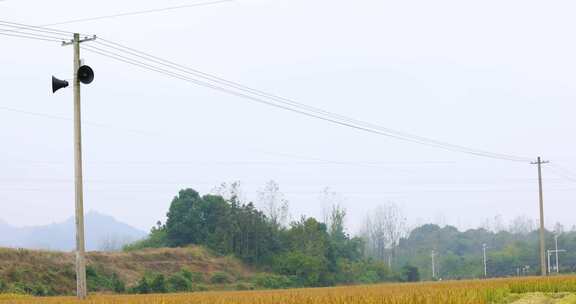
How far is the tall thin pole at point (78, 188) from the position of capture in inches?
1212

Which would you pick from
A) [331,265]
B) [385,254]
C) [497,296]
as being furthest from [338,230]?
[497,296]

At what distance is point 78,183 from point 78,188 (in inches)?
7.6

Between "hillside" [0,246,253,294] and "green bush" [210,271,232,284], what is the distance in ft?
0.53

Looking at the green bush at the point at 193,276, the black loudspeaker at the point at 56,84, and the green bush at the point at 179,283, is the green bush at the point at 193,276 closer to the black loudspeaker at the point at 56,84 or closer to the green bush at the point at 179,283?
the green bush at the point at 179,283

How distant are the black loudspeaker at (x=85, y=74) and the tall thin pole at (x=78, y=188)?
0.25m

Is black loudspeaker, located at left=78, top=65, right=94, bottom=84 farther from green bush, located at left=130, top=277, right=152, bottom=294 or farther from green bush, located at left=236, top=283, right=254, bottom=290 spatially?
green bush, located at left=236, top=283, right=254, bottom=290

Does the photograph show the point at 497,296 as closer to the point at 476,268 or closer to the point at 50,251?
the point at 50,251

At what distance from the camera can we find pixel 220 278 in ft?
279

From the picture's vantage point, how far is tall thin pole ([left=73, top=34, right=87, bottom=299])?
101 ft

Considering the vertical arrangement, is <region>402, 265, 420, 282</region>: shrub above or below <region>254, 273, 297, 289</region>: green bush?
below

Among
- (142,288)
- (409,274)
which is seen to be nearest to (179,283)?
(142,288)

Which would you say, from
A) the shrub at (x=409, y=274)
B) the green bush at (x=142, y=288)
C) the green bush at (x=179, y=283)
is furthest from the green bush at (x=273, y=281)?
the shrub at (x=409, y=274)

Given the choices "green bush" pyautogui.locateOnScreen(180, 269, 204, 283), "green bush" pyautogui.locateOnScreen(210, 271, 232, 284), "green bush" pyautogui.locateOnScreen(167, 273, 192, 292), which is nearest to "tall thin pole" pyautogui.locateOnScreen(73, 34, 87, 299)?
"green bush" pyautogui.locateOnScreen(167, 273, 192, 292)

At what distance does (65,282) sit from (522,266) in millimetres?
95597
